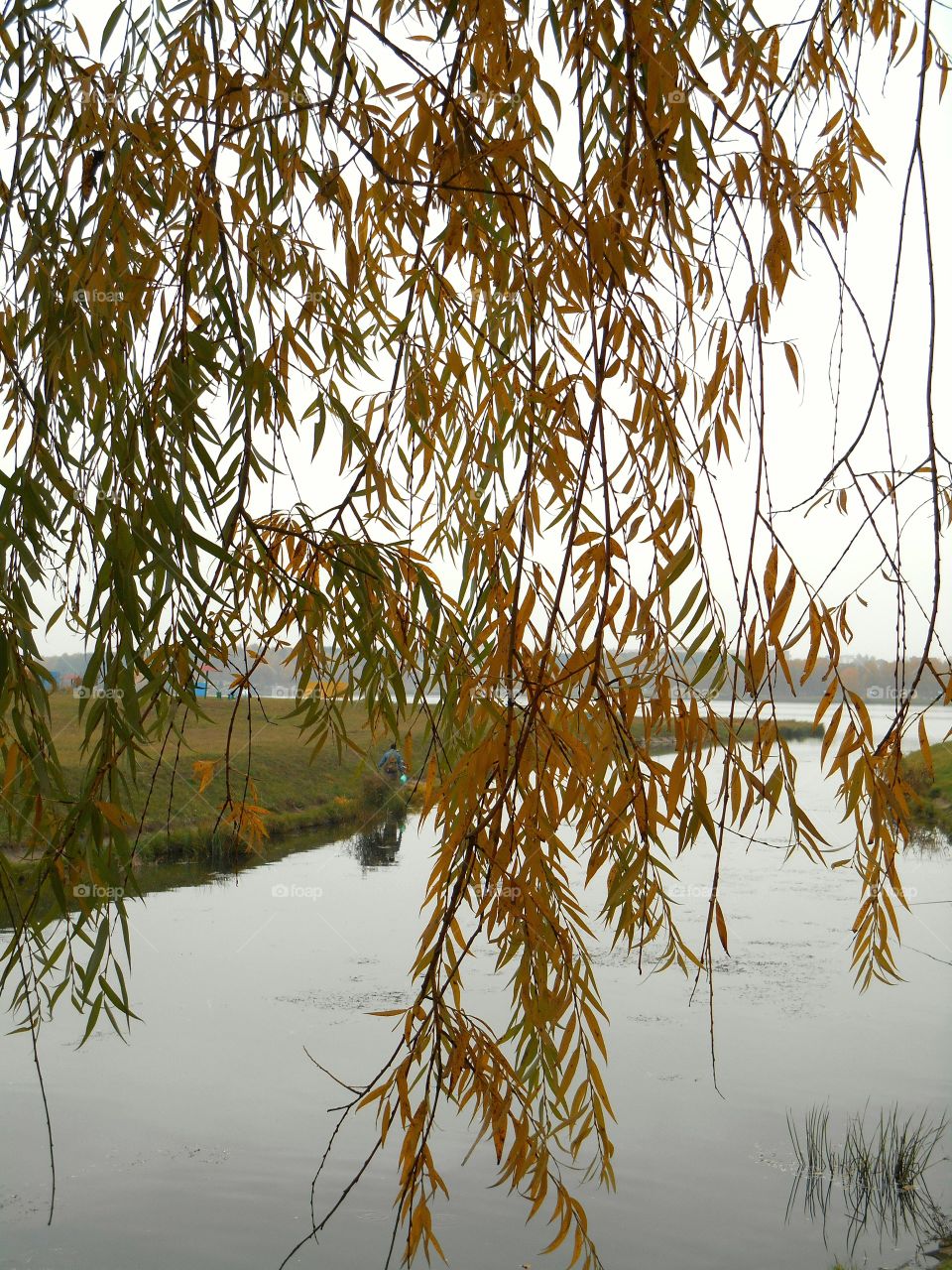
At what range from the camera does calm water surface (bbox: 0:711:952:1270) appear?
10.8ft

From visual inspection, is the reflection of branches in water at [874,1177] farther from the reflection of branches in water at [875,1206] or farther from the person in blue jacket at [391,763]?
the person in blue jacket at [391,763]

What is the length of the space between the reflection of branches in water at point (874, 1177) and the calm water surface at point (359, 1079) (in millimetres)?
51

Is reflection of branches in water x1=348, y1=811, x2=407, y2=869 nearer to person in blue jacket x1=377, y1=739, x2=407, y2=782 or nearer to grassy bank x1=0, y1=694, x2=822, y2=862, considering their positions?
grassy bank x1=0, y1=694, x2=822, y2=862

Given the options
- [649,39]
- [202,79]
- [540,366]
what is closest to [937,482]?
[540,366]

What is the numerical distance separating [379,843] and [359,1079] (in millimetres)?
4695

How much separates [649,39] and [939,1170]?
3826mm

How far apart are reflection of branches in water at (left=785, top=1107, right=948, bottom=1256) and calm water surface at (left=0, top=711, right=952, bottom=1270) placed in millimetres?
51

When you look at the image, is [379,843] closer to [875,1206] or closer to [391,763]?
[391,763]

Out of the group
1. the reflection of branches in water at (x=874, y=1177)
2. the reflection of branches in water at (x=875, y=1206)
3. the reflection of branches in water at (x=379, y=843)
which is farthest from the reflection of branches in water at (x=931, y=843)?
the reflection of branches in water at (x=875, y=1206)

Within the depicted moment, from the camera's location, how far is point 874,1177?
3658 millimetres

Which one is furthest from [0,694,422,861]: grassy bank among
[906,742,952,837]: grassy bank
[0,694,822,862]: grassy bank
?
[906,742,952,837]: grassy bank

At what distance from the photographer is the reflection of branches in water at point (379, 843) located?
27.5 ft

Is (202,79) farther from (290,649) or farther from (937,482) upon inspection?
(937,482)

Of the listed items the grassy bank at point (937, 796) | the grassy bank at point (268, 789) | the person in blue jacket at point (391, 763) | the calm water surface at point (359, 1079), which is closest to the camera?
the calm water surface at point (359, 1079)
